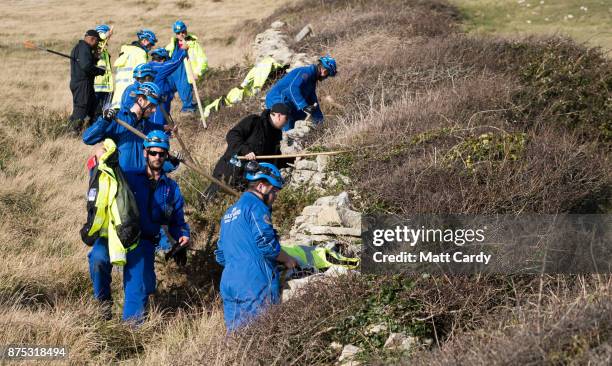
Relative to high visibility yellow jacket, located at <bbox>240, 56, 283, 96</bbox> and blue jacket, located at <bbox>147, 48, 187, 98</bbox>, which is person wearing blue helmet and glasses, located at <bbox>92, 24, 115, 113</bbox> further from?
high visibility yellow jacket, located at <bbox>240, 56, 283, 96</bbox>

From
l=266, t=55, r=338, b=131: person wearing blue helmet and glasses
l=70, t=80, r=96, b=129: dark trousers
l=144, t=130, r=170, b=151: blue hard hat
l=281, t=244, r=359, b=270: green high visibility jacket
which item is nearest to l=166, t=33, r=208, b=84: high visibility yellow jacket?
l=70, t=80, r=96, b=129: dark trousers

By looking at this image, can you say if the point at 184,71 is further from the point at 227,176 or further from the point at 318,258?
the point at 318,258

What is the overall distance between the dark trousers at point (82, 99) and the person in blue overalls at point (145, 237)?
7.56 m

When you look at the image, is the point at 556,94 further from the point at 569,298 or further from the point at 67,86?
the point at 67,86

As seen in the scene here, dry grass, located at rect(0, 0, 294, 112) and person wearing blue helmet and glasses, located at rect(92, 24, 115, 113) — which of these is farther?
dry grass, located at rect(0, 0, 294, 112)

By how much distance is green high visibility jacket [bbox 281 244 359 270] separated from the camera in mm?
6629

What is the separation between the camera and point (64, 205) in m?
10.2

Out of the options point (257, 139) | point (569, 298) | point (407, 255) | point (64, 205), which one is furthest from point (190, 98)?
point (569, 298)

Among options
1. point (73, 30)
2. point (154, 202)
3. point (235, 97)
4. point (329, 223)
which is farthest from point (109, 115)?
point (73, 30)

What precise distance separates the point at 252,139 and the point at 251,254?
3229 millimetres

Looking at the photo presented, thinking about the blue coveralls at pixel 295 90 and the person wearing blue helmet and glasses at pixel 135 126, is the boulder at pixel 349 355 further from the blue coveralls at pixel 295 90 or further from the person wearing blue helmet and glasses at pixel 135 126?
the blue coveralls at pixel 295 90

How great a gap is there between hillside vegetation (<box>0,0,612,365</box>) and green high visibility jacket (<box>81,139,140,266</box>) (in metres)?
0.58

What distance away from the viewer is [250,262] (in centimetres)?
580

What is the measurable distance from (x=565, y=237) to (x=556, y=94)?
4.66 metres
